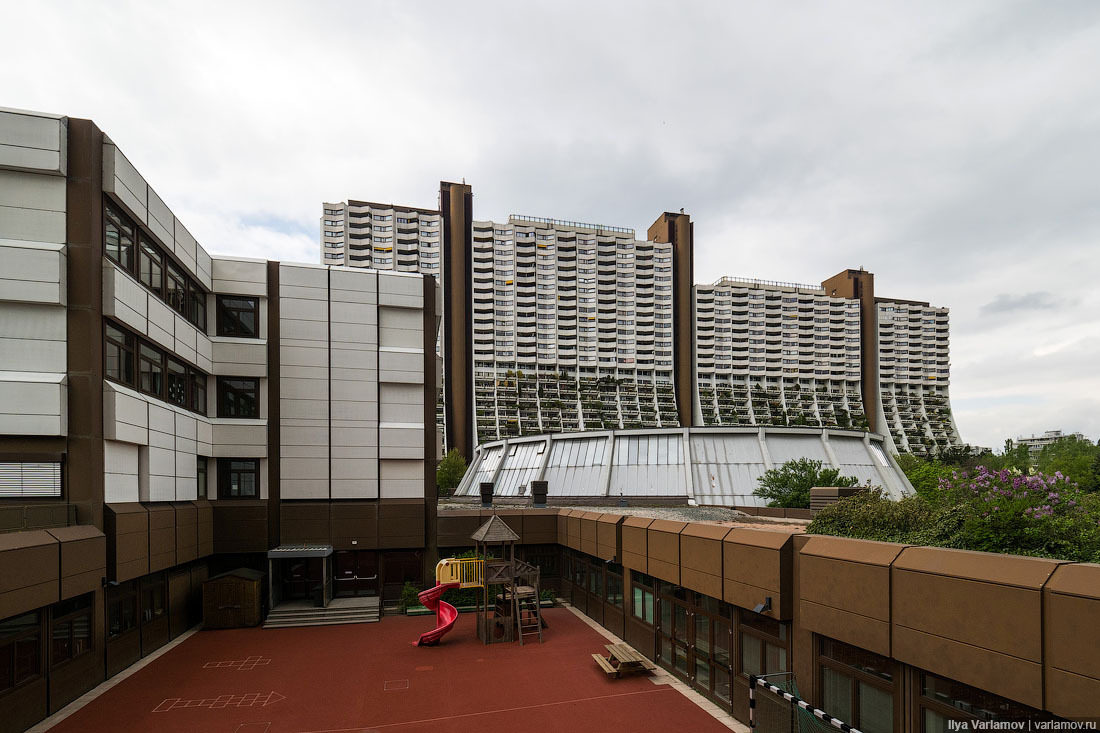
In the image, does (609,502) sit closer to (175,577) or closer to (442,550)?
(442,550)

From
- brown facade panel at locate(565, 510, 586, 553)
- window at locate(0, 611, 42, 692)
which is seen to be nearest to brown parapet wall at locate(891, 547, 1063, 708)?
brown facade panel at locate(565, 510, 586, 553)

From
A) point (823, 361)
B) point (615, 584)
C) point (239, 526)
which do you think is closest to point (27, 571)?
point (239, 526)

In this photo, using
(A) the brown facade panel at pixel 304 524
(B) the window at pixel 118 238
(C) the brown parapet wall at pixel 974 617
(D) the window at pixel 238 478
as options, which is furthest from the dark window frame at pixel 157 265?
(C) the brown parapet wall at pixel 974 617

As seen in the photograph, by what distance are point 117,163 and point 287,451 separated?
1353cm

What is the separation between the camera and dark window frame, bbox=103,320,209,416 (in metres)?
18.8

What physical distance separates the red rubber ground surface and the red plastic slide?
43cm

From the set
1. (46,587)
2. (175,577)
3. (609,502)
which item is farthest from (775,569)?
(609,502)

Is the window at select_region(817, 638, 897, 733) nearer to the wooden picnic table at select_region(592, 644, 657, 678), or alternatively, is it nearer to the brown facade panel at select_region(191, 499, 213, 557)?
the wooden picnic table at select_region(592, 644, 657, 678)

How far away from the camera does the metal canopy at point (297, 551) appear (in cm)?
2531

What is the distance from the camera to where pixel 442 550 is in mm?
29062

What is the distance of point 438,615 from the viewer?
22047 mm

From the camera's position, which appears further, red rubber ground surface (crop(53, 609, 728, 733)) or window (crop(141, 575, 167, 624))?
window (crop(141, 575, 167, 624))

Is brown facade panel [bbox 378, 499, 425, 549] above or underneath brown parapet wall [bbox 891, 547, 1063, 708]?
underneath

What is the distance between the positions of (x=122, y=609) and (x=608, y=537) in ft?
51.7
